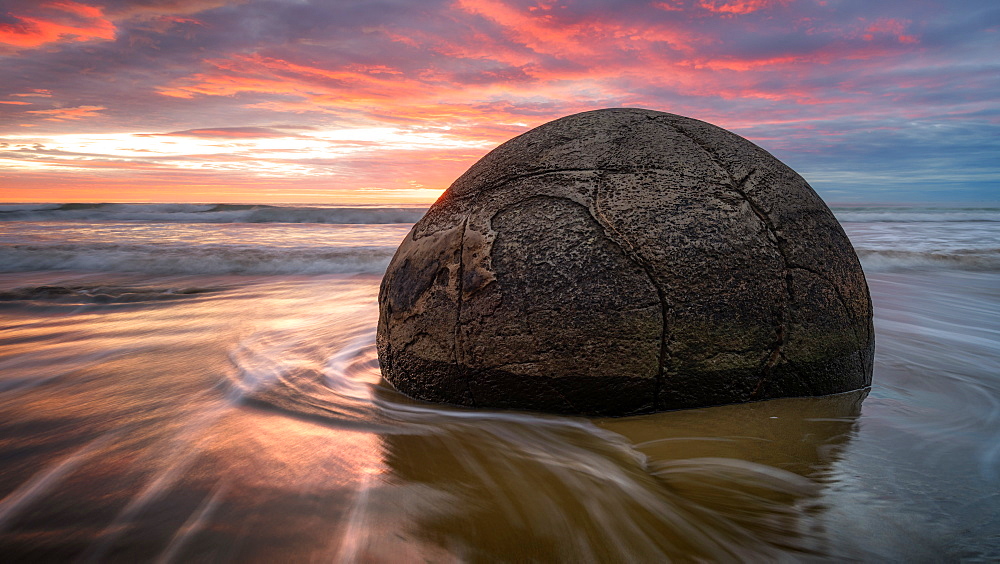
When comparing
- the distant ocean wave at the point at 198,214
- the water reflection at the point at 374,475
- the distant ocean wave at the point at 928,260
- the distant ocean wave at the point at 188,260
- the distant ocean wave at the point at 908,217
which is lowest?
the water reflection at the point at 374,475

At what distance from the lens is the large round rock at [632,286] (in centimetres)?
250

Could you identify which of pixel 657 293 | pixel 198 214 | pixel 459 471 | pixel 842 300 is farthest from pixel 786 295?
pixel 198 214

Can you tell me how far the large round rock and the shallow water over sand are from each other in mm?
160

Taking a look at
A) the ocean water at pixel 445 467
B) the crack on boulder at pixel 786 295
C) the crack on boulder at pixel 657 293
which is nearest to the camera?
the ocean water at pixel 445 467

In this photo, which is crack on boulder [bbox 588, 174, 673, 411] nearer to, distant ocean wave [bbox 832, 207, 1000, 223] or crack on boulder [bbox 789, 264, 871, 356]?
crack on boulder [bbox 789, 264, 871, 356]

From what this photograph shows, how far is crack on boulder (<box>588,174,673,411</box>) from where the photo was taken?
248 cm

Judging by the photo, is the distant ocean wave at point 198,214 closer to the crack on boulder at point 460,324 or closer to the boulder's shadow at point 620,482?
the crack on boulder at point 460,324

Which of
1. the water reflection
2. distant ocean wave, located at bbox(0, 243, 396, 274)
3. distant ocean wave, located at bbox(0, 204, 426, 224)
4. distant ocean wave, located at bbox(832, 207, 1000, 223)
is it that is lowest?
the water reflection

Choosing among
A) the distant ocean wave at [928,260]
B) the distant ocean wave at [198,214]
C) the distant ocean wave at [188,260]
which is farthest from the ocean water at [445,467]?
the distant ocean wave at [198,214]

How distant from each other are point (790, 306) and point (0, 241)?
581 inches

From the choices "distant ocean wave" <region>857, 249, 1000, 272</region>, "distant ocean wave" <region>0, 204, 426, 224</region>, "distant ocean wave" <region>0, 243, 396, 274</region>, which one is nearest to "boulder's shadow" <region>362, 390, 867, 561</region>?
"distant ocean wave" <region>0, 243, 396, 274</region>

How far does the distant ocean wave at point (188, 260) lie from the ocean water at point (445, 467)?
516 centimetres

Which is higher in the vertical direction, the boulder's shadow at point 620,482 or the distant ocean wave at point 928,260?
the distant ocean wave at point 928,260

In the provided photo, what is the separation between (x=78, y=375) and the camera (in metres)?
3.63
